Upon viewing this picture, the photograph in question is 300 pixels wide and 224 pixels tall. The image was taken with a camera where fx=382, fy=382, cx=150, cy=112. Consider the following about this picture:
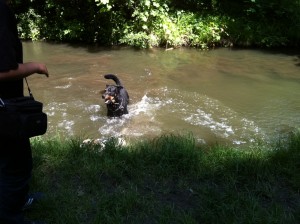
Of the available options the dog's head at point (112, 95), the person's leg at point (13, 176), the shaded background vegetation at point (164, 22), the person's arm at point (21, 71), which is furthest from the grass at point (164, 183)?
the shaded background vegetation at point (164, 22)

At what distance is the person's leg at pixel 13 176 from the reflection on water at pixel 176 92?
3707 mm

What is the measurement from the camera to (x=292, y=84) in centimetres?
882

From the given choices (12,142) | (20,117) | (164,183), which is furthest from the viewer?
(164,183)

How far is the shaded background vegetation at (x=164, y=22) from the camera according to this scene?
1161cm

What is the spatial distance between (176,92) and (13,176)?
5.92 meters

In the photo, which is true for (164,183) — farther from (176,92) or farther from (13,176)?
(176,92)

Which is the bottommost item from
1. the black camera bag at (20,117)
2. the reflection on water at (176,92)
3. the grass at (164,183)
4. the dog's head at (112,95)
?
the reflection on water at (176,92)

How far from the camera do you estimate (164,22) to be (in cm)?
1178

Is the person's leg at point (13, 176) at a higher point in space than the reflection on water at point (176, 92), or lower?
higher

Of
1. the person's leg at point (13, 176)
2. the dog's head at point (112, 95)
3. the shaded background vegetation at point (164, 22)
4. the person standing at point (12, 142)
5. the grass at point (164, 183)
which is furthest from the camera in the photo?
the shaded background vegetation at point (164, 22)

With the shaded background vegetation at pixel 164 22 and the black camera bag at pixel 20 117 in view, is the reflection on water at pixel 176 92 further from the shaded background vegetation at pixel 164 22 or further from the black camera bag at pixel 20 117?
the black camera bag at pixel 20 117

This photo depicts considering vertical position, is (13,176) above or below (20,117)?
below

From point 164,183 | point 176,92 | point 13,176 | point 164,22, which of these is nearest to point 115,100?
point 176,92

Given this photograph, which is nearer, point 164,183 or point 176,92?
point 164,183
